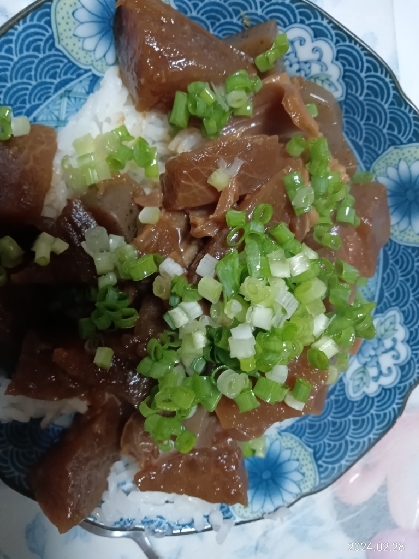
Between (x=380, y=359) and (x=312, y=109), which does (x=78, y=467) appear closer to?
(x=380, y=359)

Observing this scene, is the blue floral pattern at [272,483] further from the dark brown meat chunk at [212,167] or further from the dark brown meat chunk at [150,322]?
the dark brown meat chunk at [212,167]

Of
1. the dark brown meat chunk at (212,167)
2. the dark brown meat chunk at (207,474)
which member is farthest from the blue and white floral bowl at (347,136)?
the dark brown meat chunk at (212,167)

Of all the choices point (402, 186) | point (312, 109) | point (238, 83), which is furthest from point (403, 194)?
point (238, 83)

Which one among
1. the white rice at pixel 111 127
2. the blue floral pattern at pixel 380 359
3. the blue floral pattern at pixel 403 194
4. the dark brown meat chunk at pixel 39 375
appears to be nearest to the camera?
the dark brown meat chunk at pixel 39 375

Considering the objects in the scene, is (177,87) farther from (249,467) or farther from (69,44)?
(249,467)

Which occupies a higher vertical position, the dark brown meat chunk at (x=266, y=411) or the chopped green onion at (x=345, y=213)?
the chopped green onion at (x=345, y=213)

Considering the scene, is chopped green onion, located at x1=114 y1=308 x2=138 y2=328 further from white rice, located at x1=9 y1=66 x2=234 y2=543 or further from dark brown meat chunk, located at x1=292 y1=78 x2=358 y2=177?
dark brown meat chunk, located at x1=292 y1=78 x2=358 y2=177

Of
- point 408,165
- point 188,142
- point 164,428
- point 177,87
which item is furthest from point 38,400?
point 408,165
